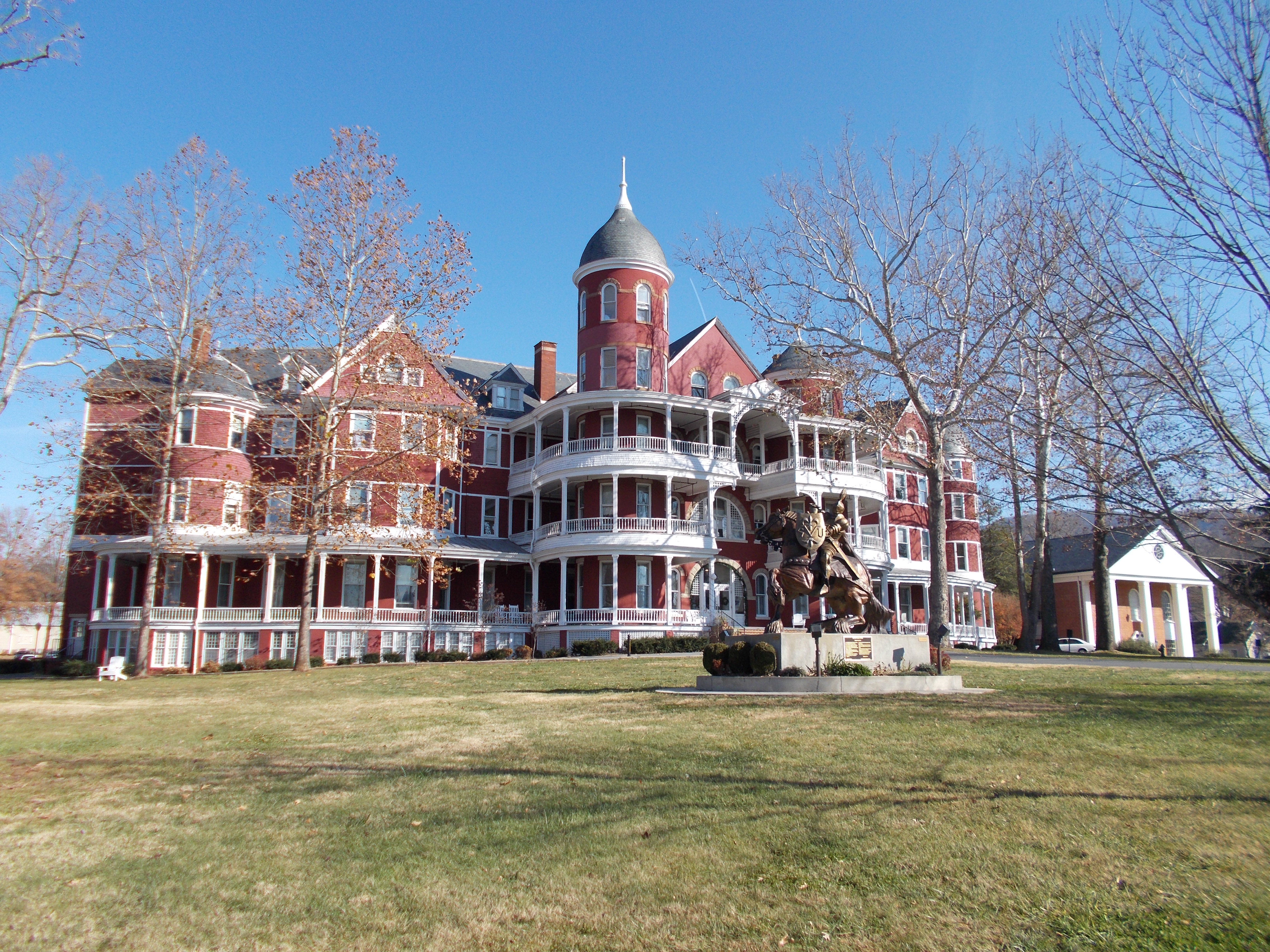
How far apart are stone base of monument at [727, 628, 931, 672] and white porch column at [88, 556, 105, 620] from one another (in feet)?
66.6

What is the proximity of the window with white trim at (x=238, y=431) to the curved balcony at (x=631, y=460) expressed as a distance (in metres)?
12.3

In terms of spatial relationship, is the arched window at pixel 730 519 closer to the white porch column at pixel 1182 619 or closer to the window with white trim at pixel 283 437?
the window with white trim at pixel 283 437

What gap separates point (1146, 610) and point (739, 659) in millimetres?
48873

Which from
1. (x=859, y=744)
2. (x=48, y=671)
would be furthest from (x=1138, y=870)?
(x=48, y=671)

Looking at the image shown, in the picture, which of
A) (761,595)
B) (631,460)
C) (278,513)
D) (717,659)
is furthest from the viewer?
(761,595)

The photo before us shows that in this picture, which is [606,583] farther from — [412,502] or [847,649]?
[847,649]

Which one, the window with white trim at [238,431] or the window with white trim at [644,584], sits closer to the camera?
the window with white trim at [238,431]

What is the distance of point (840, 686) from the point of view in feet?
49.8

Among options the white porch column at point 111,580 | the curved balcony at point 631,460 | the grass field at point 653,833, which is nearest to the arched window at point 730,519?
the curved balcony at point 631,460

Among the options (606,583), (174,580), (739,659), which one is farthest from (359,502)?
(739,659)

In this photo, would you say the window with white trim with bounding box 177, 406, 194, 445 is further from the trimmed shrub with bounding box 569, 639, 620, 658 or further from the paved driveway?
the paved driveway

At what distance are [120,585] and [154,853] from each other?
115ft

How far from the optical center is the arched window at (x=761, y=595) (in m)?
40.1

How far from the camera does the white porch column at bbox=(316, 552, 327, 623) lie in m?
33.6
